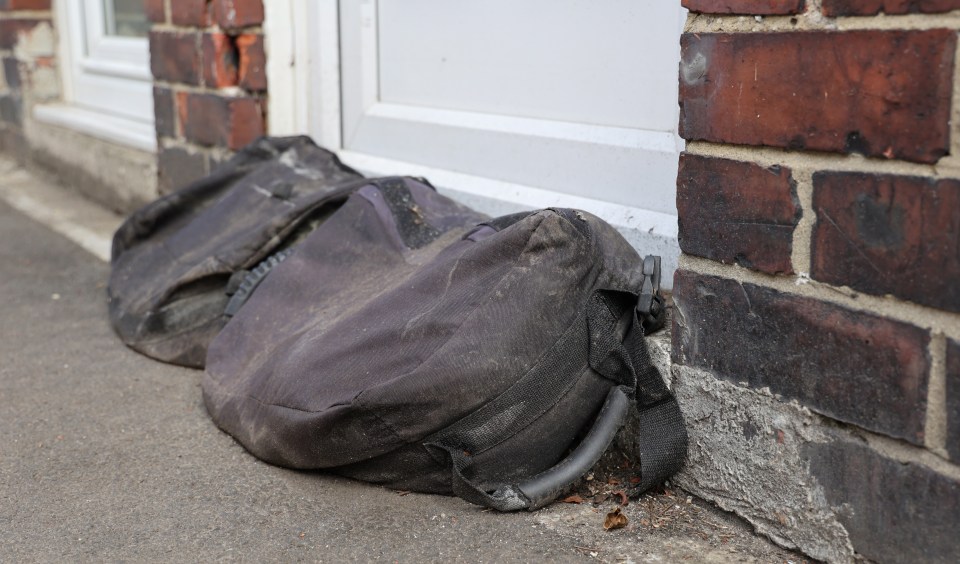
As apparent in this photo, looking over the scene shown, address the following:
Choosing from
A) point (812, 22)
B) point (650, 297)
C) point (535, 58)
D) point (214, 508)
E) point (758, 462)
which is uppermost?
point (812, 22)

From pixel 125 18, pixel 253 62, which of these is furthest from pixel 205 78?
pixel 125 18

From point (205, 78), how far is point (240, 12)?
264 millimetres

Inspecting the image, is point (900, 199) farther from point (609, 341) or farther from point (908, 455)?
point (609, 341)

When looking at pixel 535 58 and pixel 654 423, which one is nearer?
pixel 654 423

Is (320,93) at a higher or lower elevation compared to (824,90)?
lower

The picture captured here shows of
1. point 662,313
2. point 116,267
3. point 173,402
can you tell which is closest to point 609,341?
point 662,313

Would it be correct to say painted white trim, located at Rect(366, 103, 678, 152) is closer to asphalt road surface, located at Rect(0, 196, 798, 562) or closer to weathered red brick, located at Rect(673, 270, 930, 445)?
weathered red brick, located at Rect(673, 270, 930, 445)

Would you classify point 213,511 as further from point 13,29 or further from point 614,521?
point 13,29

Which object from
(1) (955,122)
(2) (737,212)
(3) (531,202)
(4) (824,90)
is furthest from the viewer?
(3) (531,202)

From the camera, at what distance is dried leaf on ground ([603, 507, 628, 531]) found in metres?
1.45

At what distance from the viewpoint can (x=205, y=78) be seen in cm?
288

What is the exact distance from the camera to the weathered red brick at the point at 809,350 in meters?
1.21

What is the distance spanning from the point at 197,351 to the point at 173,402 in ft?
0.66

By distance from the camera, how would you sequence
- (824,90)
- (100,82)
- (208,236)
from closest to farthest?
(824,90) < (208,236) < (100,82)
